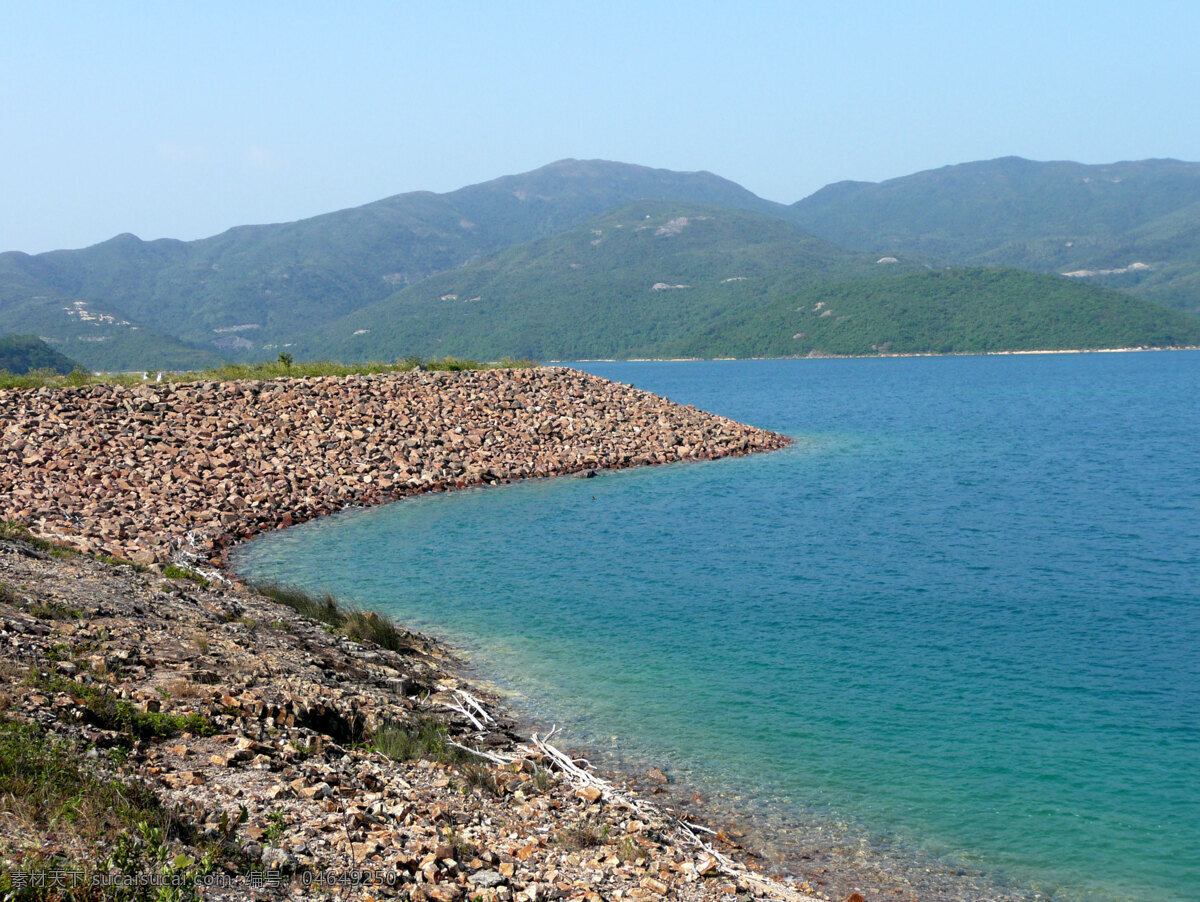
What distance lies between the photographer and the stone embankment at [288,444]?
30812 mm

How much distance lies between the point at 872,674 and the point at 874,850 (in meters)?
6.32

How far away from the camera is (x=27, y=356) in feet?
436

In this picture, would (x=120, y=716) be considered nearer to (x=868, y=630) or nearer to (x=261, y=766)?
(x=261, y=766)

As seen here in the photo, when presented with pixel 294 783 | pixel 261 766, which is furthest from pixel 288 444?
pixel 294 783

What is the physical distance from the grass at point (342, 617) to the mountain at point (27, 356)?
123 metres

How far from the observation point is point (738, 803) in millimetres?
12250

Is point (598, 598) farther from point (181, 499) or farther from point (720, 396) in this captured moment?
point (720, 396)

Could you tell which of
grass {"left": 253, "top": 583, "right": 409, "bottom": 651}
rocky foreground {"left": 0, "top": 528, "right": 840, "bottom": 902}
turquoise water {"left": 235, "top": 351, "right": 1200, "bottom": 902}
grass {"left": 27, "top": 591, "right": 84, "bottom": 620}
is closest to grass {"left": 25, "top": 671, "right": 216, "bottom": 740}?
rocky foreground {"left": 0, "top": 528, "right": 840, "bottom": 902}

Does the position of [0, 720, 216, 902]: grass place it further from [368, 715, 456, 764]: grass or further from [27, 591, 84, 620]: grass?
[27, 591, 84, 620]: grass

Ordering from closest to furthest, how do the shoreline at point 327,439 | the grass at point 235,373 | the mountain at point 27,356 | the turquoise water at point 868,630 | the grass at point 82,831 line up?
the grass at point 82,831 → the turquoise water at point 868,630 → the shoreline at point 327,439 → the grass at point 235,373 → the mountain at point 27,356

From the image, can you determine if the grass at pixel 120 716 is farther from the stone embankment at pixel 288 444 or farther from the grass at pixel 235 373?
the grass at pixel 235 373

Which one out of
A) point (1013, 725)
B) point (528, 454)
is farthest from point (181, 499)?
point (1013, 725)

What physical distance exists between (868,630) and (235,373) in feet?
139

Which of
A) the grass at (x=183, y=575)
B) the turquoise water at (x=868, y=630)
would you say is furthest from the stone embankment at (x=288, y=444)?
the turquoise water at (x=868, y=630)
